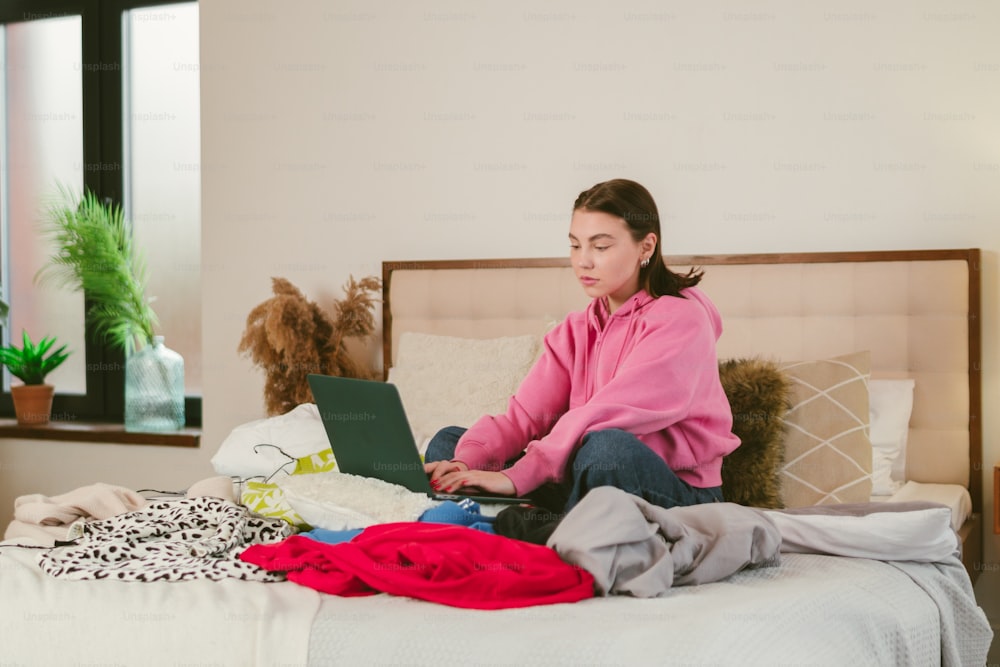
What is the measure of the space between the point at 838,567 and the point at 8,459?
364cm

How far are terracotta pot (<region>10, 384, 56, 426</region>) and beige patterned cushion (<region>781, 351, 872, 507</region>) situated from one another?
121 inches

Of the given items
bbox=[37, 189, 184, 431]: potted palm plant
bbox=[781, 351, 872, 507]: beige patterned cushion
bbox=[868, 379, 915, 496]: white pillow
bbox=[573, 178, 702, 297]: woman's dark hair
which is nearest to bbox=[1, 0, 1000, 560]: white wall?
bbox=[37, 189, 184, 431]: potted palm plant

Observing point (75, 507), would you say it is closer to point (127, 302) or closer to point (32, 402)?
point (127, 302)

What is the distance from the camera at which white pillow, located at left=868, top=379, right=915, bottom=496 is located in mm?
2781

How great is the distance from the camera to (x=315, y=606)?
1478 mm

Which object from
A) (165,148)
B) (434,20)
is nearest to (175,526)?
(434,20)

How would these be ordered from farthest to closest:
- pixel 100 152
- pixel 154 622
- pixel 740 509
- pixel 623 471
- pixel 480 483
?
pixel 100 152 → pixel 480 483 → pixel 623 471 → pixel 740 509 → pixel 154 622

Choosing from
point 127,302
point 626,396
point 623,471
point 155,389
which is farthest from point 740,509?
point 127,302

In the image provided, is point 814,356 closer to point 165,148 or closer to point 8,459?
point 165,148

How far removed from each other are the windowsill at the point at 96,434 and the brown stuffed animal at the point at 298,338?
648 millimetres

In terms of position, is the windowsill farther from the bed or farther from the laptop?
the laptop

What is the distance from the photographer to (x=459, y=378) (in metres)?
3.11

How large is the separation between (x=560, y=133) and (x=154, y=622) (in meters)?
2.34

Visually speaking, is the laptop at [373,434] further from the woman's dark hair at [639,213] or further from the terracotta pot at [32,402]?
the terracotta pot at [32,402]
